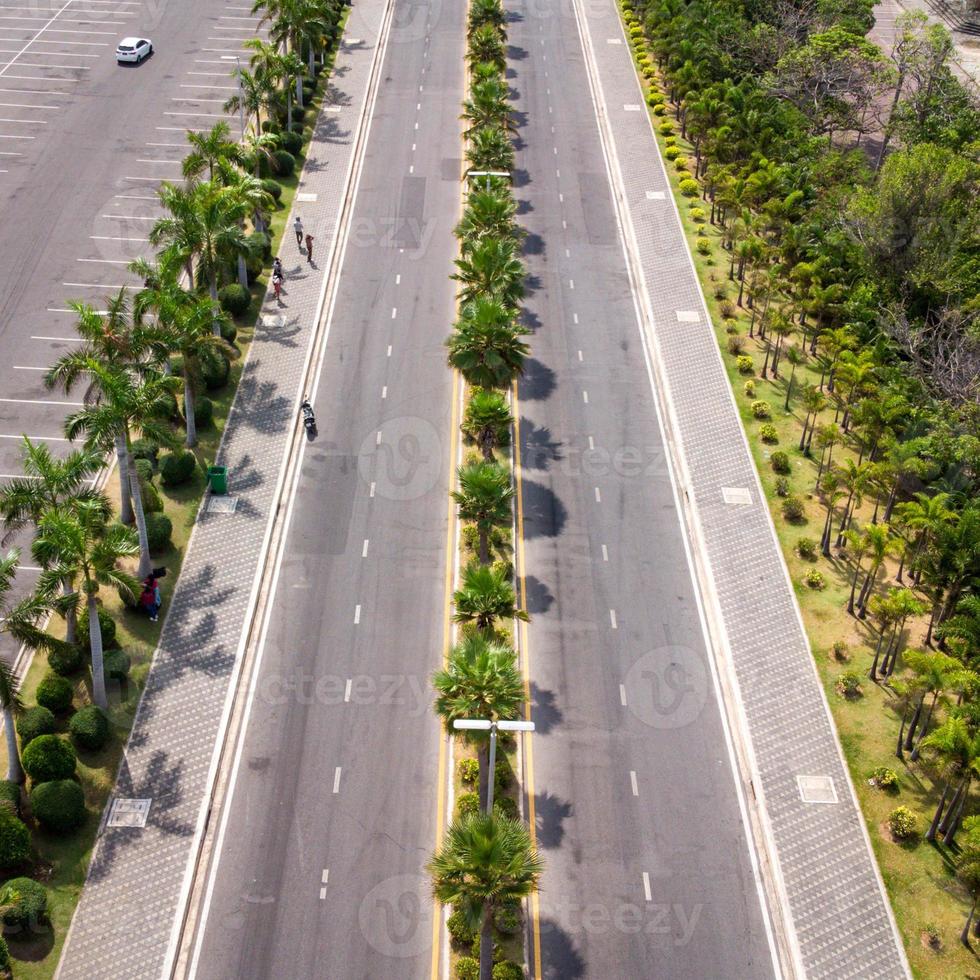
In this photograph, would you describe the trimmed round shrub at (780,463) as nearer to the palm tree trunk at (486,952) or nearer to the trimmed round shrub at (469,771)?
the trimmed round shrub at (469,771)

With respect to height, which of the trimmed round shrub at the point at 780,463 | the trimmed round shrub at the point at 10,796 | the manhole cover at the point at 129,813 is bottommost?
the manhole cover at the point at 129,813

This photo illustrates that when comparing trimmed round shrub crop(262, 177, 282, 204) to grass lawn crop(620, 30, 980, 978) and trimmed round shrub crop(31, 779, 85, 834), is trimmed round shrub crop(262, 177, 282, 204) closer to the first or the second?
grass lawn crop(620, 30, 980, 978)

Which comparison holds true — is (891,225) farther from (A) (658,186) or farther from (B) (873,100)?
(B) (873,100)

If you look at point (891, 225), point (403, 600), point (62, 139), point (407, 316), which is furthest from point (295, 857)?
point (62, 139)

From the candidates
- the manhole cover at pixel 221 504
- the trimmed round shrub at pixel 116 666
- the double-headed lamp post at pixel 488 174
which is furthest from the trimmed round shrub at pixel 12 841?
the double-headed lamp post at pixel 488 174

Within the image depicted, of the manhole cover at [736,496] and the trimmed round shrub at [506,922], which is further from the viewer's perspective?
the manhole cover at [736,496]

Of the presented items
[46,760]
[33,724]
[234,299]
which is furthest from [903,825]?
[234,299]

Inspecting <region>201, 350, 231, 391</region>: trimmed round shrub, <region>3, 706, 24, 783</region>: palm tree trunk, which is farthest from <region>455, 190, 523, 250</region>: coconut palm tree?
<region>3, 706, 24, 783</region>: palm tree trunk

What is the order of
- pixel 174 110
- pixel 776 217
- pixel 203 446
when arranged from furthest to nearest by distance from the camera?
pixel 174 110
pixel 776 217
pixel 203 446
